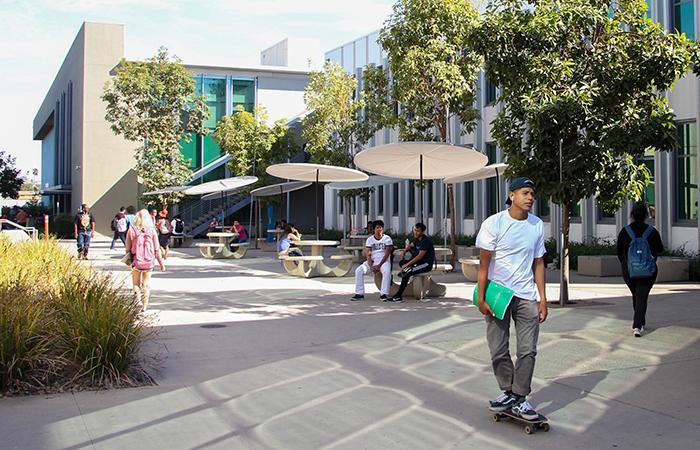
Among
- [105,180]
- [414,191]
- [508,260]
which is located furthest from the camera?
[105,180]

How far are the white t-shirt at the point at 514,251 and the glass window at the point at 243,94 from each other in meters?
44.8

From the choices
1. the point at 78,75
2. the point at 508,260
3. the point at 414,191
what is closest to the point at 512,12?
the point at 508,260

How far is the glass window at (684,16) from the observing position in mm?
19766

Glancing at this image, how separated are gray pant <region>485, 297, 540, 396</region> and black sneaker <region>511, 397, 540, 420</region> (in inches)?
3.2

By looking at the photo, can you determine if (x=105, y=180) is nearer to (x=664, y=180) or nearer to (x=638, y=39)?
(x=664, y=180)

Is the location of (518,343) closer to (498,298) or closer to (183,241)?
(498,298)

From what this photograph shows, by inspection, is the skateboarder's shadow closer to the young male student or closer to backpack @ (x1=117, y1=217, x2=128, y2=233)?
the young male student

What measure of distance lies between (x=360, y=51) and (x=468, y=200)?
2187cm

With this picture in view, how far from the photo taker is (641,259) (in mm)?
9578

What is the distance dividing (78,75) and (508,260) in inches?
1952

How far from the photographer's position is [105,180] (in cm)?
4781

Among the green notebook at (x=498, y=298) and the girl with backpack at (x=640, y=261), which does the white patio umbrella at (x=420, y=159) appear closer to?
the girl with backpack at (x=640, y=261)

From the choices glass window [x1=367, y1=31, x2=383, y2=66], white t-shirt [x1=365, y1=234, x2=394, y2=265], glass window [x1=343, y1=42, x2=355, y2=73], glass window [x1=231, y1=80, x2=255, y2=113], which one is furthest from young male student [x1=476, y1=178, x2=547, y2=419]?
glass window [x1=231, y1=80, x2=255, y2=113]

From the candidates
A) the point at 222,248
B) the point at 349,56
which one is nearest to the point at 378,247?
the point at 222,248
